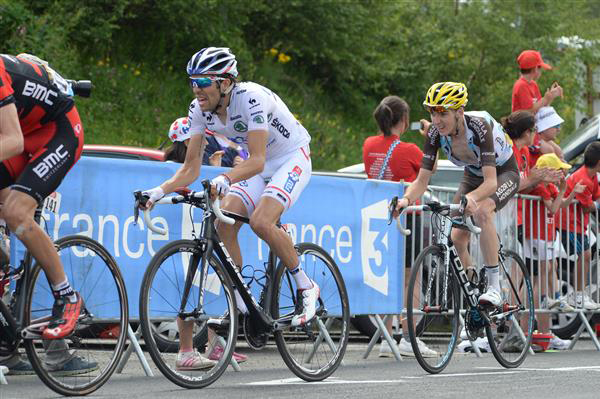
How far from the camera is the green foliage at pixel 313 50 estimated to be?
20750mm

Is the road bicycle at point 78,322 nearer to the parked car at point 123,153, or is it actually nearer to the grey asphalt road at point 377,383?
the grey asphalt road at point 377,383

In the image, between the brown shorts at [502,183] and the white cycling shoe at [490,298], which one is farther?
the brown shorts at [502,183]

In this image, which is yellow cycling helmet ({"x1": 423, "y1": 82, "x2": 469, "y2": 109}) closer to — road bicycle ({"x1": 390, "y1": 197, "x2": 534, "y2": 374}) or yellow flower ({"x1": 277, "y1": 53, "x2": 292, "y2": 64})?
road bicycle ({"x1": 390, "y1": 197, "x2": 534, "y2": 374})

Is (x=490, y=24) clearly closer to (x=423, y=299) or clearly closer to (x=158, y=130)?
(x=158, y=130)

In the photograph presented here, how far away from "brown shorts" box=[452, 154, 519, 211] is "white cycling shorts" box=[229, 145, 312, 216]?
6.99 ft

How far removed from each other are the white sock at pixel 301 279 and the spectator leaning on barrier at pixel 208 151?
205 cm

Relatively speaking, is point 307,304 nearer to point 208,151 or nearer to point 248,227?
point 248,227

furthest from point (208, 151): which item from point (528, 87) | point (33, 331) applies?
point (528, 87)

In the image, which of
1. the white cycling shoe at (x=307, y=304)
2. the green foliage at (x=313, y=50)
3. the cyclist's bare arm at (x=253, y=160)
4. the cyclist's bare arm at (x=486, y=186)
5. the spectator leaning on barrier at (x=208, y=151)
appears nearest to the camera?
the cyclist's bare arm at (x=253, y=160)

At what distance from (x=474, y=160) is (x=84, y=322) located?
3.85 metres

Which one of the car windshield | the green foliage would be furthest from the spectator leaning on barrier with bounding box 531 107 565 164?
the green foliage

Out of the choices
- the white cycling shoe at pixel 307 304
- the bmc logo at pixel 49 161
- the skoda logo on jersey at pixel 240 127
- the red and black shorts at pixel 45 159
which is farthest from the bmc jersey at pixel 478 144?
the bmc logo at pixel 49 161

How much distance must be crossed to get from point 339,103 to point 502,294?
18.0 metres

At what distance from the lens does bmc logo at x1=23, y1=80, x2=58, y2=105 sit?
257 inches
